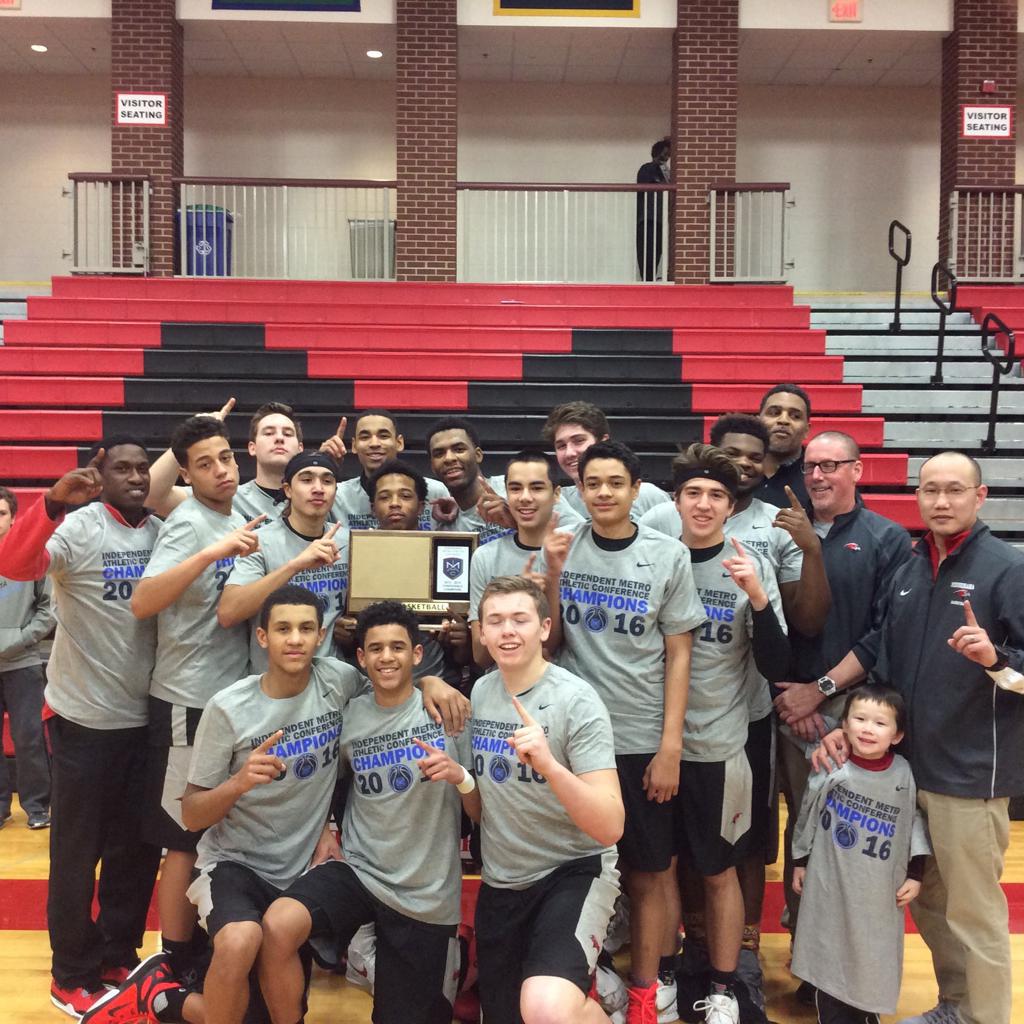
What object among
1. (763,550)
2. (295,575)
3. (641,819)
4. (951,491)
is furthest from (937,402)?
(295,575)

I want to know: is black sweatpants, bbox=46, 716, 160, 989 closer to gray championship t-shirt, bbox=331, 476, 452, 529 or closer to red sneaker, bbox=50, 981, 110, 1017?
red sneaker, bbox=50, 981, 110, 1017

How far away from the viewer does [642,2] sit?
416 inches

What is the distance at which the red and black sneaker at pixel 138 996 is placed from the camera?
2.93m

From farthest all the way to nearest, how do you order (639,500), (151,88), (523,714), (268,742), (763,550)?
1. (151,88)
2. (639,500)
3. (763,550)
4. (268,742)
5. (523,714)

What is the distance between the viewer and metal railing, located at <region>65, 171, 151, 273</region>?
10.3 meters

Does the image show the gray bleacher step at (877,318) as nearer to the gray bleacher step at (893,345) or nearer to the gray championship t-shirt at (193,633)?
the gray bleacher step at (893,345)

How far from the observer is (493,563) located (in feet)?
10.3

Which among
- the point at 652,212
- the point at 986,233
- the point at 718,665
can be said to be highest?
the point at 652,212

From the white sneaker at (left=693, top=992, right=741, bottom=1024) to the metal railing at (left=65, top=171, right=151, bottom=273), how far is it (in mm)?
9351

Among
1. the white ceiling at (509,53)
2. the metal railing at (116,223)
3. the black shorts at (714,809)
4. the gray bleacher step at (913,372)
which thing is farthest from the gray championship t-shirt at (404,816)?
the white ceiling at (509,53)

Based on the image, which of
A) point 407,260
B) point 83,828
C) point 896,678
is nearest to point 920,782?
point 896,678

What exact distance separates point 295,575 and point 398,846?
87cm

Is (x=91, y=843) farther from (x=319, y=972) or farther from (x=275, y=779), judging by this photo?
(x=319, y=972)

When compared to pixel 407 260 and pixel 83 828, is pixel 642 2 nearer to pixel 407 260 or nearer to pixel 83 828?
pixel 407 260
